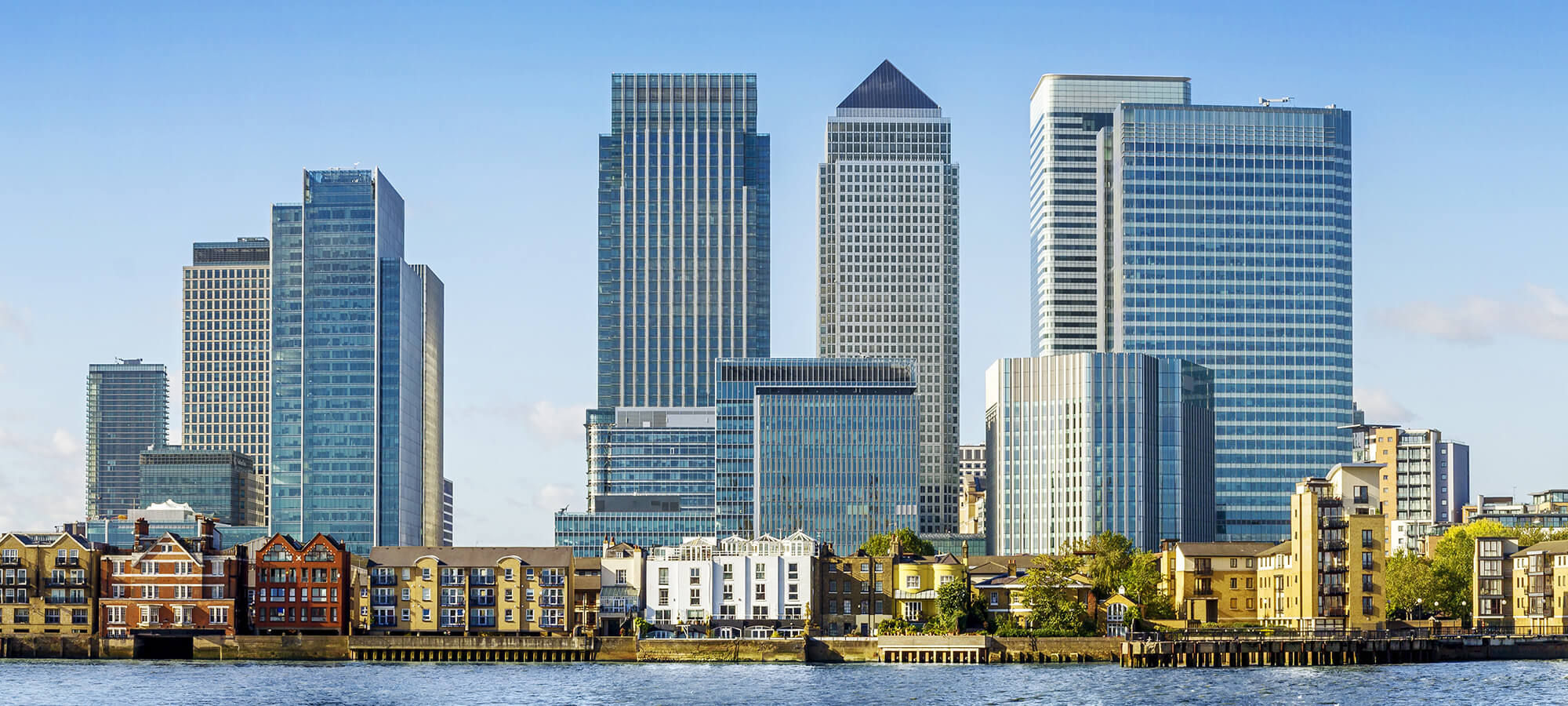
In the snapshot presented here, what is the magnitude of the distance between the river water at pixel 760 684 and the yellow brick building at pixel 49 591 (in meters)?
13.9

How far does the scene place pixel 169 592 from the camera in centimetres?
19750

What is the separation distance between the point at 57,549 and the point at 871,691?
92588mm

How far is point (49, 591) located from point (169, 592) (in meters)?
11.2

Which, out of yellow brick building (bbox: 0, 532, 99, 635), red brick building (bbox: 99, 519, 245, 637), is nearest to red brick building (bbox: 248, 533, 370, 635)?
red brick building (bbox: 99, 519, 245, 637)

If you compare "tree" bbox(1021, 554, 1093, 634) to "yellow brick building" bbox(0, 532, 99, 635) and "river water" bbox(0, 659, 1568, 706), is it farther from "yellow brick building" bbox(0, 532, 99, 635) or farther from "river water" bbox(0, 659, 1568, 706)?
"yellow brick building" bbox(0, 532, 99, 635)

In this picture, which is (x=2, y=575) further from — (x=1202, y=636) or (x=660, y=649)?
(x=1202, y=636)

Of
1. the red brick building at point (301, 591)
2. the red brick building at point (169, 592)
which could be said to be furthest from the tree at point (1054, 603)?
the red brick building at point (169, 592)

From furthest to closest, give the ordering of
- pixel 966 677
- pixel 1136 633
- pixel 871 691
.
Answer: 1. pixel 1136 633
2. pixel 966 677
3. pixel 871 691

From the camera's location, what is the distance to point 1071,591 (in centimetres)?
19100

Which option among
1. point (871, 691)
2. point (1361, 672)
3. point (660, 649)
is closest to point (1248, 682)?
point (1361, 672)

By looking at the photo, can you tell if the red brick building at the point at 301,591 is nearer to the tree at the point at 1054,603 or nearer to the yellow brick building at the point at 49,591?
the yellow brick building at the point at 49,591

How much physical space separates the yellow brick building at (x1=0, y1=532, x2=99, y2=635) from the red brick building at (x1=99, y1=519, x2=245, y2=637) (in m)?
1.90

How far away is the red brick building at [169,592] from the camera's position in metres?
196

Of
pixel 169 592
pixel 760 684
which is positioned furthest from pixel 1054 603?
pixel 169 592
